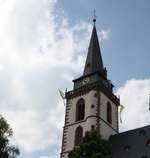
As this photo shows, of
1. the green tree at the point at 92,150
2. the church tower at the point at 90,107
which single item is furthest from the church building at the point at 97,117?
the green tree at the point at 92,150

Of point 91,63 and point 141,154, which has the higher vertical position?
point 91,63

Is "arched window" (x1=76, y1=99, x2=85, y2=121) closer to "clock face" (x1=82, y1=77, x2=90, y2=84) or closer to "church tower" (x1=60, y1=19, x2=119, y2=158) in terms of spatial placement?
"church tower" (x1=60, y1=19, x2=119, y2=158)

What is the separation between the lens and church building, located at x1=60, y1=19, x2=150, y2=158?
3272 centimetres

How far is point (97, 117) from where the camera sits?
35.5 m

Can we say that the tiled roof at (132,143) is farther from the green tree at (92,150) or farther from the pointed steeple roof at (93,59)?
the pointed steeple roof at (93,59)

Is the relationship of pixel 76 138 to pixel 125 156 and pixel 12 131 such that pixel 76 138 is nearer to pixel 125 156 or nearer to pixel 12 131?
pixel 125 156

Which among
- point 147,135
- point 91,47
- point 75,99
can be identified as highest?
point 91,47

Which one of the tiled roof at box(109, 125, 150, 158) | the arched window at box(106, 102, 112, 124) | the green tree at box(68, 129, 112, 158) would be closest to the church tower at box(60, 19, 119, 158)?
the arched window at box(106, 102, 112, 124)

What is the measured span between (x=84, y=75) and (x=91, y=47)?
6.59 m

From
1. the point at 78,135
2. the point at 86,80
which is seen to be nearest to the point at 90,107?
the point at 78,135

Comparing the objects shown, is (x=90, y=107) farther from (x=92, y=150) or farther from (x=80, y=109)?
(x=92, y=150)

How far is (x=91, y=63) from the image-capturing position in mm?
43656

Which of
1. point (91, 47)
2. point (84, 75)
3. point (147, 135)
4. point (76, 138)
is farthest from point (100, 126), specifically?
point (91, 47)

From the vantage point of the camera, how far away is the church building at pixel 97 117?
32719 mm
